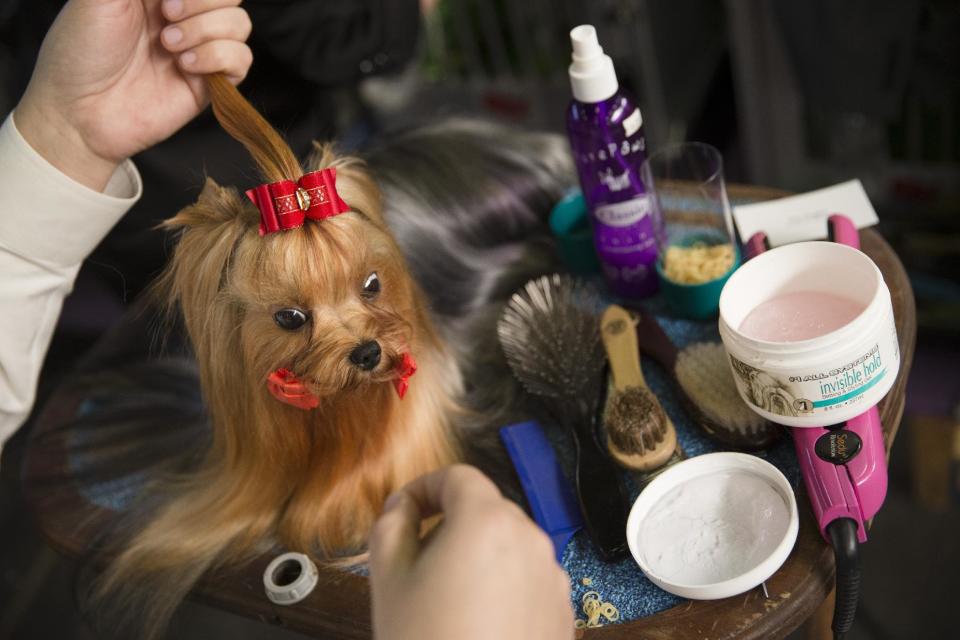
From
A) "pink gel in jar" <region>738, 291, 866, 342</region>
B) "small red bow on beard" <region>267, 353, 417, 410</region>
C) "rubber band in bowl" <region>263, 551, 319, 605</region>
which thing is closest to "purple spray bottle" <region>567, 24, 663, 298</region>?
"pink gel in jar" <region>738, 291, 866, 342</region>

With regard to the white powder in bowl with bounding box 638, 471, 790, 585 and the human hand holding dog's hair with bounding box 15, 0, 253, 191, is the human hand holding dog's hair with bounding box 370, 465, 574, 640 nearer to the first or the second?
the white powder in bowl with bounding box 638, 471, 790, 585

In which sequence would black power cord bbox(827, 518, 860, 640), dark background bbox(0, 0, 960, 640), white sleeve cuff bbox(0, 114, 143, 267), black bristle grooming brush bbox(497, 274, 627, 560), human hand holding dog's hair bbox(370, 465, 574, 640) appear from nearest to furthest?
human hand holding dog's hair bbox(370, 465, 574, 640) → black power cord bbox(827, 518, 860, 640) → black bristle grooming brush bbox(497, 274, 627, 560) → white sleeve cuff bbox(0, 114, 143, 267) → dark background bbox(0, 0, 960, 640)

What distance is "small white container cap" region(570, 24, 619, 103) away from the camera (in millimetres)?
886

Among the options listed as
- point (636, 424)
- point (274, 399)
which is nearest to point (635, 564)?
point (636, 424)

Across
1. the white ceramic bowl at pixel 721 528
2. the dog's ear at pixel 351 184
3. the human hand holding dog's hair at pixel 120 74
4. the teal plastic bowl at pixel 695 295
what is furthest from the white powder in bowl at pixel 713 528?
the human hand holding dog's hair at pixel 120 74

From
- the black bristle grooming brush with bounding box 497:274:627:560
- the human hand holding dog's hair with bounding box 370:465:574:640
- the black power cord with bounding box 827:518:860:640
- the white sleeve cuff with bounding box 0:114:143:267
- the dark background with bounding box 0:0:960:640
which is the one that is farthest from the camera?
the dark background with bounding box 0:0:960:640

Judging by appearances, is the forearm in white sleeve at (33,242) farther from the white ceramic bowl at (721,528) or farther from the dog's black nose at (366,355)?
the white ceramic bowl at (721,528)

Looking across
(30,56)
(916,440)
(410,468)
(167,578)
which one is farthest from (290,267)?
(916,440)

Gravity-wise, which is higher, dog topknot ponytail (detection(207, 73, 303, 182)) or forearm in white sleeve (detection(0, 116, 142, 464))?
dog topknot ponytail (detection(207, 73, 303, 182))

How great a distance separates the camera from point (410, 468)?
912 millimetres

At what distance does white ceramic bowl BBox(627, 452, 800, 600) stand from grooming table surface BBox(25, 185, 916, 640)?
0.05ft

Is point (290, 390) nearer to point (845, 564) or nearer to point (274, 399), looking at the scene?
point (274, 399)

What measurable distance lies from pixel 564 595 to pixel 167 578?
0.50m

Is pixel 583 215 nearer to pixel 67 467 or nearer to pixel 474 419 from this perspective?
pixel 474 419
